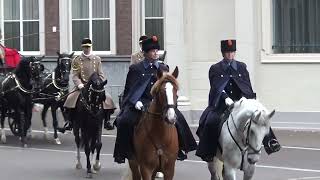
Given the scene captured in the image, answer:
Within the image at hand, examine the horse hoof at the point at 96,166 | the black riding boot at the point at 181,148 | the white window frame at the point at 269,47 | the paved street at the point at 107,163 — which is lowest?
the paved street at the point at 107,163

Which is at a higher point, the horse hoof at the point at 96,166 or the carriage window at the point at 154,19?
the carriage window at the point at 154,19

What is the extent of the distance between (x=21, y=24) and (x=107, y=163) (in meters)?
12.6

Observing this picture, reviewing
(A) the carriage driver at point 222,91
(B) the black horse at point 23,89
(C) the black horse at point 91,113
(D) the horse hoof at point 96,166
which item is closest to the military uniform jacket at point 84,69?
(C) the black horse at point 91,113

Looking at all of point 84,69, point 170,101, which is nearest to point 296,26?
point 84,69

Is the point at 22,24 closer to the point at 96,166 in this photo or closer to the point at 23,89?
the point at 23,89

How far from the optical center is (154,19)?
24.4m

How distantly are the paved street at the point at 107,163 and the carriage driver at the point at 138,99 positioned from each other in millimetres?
3470

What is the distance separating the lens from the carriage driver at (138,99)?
9453 mm

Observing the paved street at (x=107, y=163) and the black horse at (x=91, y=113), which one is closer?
the black horse at (x=91, y=113)

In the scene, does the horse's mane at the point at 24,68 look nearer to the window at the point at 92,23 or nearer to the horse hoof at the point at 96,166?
the horse hoof at the point at 96,166

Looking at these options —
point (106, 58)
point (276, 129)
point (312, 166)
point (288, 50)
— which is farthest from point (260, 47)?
point (312, 166)

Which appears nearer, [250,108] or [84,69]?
[250,108]

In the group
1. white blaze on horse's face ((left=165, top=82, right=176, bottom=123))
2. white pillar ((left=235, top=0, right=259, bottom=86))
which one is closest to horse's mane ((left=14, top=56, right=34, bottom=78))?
white pillar ((left=235, top=0, right=259, bottom=86))

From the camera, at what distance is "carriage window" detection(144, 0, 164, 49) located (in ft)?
79.7
